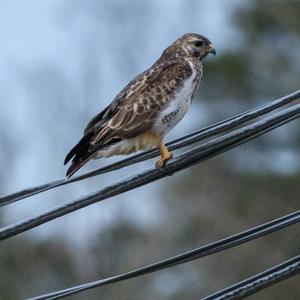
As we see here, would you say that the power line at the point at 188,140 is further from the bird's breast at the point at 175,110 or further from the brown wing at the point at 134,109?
the bird's breast at the point at 175,110

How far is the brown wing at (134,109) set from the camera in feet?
29.1

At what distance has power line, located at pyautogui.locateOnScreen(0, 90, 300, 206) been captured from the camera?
6.99 metres

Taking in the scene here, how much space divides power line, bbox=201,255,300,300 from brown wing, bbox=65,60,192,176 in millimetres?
1864

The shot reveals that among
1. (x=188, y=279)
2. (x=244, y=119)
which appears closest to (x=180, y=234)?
(x=188, y=279)

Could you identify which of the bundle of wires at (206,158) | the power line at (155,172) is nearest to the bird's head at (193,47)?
the bundle of wires at (206,158)

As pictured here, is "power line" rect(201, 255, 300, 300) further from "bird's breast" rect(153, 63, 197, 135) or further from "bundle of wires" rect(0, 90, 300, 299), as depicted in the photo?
"bird's breast" rect(153, 63, 197, 135)

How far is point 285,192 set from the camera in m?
26.3

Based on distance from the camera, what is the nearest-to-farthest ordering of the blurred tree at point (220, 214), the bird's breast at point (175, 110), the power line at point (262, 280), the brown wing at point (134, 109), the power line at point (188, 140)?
the power line at point (262, 280)
the power line at point (188, 140)
the brown wing at point (134, 109)
the bird's breast at point (175, 110)
the blurred tree at point (220, 214)

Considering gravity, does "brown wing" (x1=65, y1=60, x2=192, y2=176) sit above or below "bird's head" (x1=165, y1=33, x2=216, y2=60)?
below

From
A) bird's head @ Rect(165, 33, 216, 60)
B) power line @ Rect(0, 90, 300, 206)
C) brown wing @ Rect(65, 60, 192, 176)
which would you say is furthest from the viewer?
bird's head @ Rect(165, 33, 216, 60)

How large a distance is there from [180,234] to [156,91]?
16.3m

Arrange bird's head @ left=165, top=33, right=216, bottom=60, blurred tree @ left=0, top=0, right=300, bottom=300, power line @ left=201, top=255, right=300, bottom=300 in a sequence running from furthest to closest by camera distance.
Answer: blurred tree @ left=0, top=0, right=300, bottom=300 → bird's head @ left=165, top=33, right=216, bottom=60 → power line @ left=201, top=255, right=300, bottom=300

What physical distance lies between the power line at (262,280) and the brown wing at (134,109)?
6.12 ft

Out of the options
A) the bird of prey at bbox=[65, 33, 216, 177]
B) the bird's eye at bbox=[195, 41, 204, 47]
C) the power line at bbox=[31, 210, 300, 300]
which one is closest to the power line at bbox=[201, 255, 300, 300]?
the power line at bbox=[31, 210, 300, 300]
